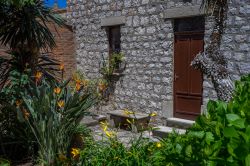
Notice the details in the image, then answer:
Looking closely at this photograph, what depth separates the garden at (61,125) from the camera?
4.37 feet

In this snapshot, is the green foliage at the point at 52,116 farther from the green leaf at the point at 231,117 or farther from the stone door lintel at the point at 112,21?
the stone door lintel at the point at 112,21

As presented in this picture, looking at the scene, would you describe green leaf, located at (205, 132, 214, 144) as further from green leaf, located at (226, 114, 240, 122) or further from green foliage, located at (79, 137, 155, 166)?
green foliage, located at (79, 137, 155, 166)

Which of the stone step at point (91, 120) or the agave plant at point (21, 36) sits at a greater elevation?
the agave plant at point (21, 36)

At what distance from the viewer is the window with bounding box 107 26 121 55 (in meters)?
9.36

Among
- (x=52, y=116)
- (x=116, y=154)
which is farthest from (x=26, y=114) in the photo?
(x=116, y=154)

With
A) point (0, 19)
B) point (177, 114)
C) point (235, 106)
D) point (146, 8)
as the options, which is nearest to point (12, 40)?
point (0, 19)

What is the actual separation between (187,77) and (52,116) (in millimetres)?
3929

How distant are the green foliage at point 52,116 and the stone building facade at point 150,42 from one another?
10.6 feet

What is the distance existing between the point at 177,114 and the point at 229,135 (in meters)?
6.97

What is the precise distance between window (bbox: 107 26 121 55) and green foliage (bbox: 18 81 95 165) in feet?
14.4

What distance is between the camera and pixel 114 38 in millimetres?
9516

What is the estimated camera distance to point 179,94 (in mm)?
7977

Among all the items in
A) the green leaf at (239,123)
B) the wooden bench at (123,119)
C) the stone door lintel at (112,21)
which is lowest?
the wooden bench at (123,119)

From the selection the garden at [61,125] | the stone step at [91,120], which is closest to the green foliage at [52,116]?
the garden at [61,125]
